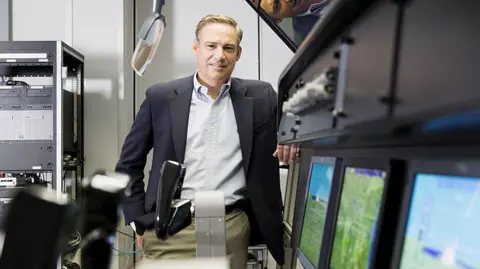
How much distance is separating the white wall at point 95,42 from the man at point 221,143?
119cm

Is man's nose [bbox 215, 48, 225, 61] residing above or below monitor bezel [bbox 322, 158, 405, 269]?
above

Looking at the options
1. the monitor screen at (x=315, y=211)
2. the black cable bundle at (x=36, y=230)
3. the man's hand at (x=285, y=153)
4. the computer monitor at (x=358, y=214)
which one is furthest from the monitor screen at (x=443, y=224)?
the man's hand at (x=285, y=153)

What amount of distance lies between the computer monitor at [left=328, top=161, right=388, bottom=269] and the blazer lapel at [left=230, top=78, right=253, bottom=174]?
788 millimetres

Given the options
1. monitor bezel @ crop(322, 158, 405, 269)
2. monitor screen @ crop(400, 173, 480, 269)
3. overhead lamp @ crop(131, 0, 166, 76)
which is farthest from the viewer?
overhead lamp @ crop(131, 0, 166, 76)

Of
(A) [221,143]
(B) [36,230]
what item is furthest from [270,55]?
(B) [36,230]

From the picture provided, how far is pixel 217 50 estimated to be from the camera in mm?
1916

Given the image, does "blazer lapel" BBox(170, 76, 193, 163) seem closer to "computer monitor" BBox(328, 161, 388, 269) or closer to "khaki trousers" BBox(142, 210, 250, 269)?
"khaki trousers" BBox(142, 210, 250, 269)

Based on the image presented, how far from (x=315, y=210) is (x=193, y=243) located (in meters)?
0.53

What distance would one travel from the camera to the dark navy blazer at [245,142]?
1.90 meters

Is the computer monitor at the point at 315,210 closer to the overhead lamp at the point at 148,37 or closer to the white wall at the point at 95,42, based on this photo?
the overhead lamp at the point at 148,37

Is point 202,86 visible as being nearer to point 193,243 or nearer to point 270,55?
point 193,243

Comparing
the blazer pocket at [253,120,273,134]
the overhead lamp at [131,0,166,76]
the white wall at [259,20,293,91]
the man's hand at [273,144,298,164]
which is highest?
the white wall at [259,20,293,91]

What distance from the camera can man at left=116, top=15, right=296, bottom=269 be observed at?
74.4 inches

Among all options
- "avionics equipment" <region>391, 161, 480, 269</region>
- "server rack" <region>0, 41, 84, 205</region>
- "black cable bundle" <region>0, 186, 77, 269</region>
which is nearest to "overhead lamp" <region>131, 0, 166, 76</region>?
"avionics equipment" <region>391, 161, 480, 269</region>
